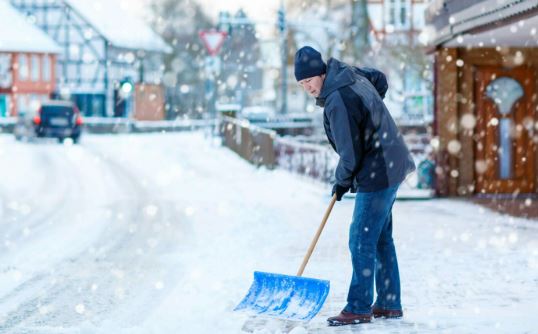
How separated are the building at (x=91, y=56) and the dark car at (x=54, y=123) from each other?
23.0 m

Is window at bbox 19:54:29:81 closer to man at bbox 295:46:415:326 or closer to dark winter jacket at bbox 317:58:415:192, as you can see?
man at bbox 295:46:415:326

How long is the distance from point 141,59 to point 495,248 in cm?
5360

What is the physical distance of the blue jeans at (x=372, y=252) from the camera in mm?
5902

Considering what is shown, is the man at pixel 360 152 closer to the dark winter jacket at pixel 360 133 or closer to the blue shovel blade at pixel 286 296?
the dark winter jacket at pixel 360 133

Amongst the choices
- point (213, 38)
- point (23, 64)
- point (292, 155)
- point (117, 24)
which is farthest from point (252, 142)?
point (117, 24)

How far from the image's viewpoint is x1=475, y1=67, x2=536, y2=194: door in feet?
48.9

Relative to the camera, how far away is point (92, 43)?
189ft

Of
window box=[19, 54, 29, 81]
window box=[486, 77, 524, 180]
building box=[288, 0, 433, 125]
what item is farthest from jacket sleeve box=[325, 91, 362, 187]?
window box=[19, 54, 29, 81]

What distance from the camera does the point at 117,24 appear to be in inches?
2409

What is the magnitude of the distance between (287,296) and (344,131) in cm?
122

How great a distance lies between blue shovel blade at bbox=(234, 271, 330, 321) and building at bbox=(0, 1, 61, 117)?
5090 cm

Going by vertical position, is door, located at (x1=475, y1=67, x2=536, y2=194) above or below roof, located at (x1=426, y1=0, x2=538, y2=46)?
below

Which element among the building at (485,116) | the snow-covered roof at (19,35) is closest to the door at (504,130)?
the building at (485,116)

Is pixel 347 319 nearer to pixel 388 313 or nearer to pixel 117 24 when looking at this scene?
pixel 388 313
